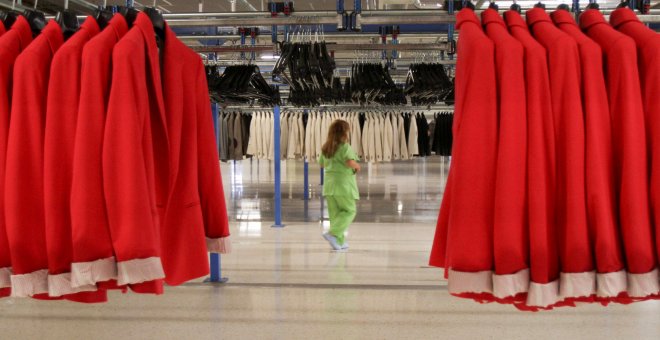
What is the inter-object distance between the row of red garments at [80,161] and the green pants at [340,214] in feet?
16.9

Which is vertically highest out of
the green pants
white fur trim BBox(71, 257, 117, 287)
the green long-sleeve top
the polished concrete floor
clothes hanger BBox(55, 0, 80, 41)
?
clothes hanger BBox(55, 0, 80, 41)

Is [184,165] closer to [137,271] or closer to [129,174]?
[129,174]

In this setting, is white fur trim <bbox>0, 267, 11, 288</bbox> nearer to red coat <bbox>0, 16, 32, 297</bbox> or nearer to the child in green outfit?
red coat <bbox>0, 16, 32, 297</bbox>

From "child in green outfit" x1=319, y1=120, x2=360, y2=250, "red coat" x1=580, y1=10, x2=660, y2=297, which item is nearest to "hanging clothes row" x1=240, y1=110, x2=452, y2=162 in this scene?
"child in green outfit" x1=319, y1=120, x2=360, y2=250

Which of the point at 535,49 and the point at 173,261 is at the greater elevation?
the point at 535,49

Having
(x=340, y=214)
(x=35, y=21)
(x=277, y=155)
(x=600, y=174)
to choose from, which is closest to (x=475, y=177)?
(x=600, y=174)

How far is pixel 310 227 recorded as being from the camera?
8.72m

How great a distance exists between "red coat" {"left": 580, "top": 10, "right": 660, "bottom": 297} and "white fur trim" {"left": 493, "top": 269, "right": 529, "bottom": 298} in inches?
13.6

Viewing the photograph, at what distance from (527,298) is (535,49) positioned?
2.62ft

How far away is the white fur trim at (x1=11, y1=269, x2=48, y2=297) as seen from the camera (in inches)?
73.4

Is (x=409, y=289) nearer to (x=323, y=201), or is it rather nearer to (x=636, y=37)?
(x=636, y=37)

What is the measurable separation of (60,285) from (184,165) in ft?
1.99

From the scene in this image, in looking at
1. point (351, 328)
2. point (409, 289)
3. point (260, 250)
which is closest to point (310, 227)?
point (260, 250)

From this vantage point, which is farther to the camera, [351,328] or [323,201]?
[323,201]
